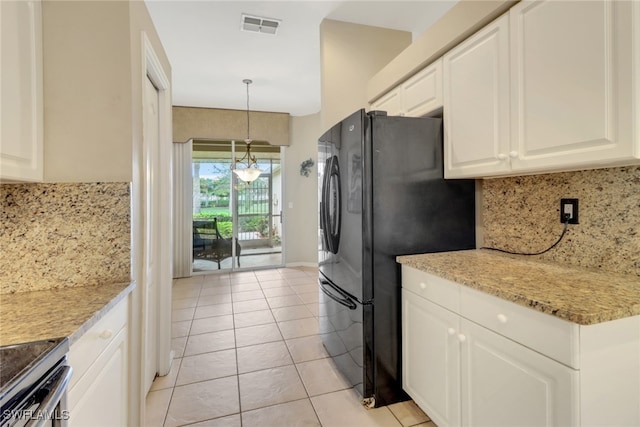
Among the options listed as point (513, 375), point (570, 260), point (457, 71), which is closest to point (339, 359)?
point (513, 375)

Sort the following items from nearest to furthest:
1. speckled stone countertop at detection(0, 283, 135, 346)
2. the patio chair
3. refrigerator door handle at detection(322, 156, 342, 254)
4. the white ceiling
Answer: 1. speckled stone countertop at detection(0, 283, 135, 346)
2. refrigerator door handle at detection(322, 156, 342, 254)
3. the white ceiling
4. the patio chair

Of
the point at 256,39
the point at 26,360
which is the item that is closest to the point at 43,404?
the point at 26,360

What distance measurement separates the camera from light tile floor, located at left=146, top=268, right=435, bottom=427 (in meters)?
1.74

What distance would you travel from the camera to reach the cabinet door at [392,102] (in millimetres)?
2283

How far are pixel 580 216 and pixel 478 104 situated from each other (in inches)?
29.7

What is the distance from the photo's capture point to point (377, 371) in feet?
5.89

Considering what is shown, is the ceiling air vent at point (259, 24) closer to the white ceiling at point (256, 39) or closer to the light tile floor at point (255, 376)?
the white ceiling at point (256, 39)

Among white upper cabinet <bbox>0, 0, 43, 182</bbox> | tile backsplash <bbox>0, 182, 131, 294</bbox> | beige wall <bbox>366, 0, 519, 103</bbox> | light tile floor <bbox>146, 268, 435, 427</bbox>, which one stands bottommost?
light tile floor <bbox>146, 268, 435, 427</bbox>

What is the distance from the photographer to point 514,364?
112 cm

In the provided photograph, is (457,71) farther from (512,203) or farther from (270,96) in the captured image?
(270,96)

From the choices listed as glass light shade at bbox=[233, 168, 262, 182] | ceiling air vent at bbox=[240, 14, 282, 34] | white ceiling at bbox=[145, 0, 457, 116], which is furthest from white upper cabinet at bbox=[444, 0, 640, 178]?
glass light shade at bbox=[233, 168, 262, 182]

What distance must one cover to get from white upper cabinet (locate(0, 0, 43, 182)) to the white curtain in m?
3.95

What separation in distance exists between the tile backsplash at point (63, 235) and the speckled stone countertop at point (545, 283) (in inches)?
57.6

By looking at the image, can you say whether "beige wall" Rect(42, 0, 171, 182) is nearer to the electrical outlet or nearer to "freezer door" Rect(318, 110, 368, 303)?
"freezer door" Rect(318, 110, 368, 303)
